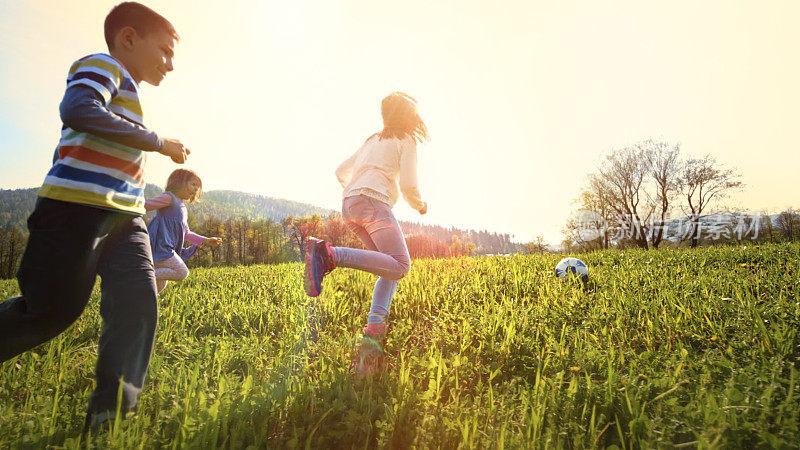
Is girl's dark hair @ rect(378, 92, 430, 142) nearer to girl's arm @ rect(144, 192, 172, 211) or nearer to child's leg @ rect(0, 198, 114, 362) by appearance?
child's leg @ rect(0, 198, 114, 362)

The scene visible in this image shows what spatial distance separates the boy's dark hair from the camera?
1.96m

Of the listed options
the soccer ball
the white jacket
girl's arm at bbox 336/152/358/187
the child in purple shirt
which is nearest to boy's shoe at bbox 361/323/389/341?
the white jacket

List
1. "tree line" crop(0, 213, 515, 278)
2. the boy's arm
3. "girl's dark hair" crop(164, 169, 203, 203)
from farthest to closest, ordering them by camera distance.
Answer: "tree line" crop(0, 213, 515, 278), "girl's dark hair" crop(164, 169, 203, 203), the boy's arm

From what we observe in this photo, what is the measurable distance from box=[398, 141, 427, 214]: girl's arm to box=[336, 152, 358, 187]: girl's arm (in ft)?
2.14

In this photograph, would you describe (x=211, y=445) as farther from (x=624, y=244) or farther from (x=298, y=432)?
(x=624, y=244)

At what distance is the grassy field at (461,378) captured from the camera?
1708mm

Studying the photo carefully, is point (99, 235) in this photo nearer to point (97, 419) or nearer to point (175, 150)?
point (175, 150)

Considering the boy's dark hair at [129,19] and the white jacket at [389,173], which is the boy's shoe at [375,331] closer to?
the white jacket at [389,173]

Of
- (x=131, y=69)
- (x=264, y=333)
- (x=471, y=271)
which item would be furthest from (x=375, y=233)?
(x=471, y=271)

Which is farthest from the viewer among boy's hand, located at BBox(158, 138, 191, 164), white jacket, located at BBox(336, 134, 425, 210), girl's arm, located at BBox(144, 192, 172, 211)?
girl's arm, located at BBox(144, 192, 172, 211)

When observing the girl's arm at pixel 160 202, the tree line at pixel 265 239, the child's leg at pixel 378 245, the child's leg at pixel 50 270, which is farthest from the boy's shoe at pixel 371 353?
the tree line at pixel 265 239

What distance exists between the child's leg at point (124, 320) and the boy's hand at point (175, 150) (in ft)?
1.31

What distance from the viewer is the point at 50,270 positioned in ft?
5.45

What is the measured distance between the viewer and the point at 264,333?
11.5 feet
